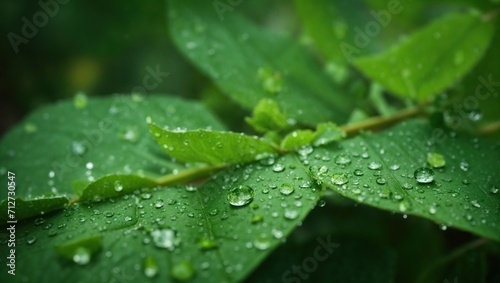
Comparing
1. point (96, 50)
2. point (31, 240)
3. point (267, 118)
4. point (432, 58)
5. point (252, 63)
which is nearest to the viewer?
point (31, 240)

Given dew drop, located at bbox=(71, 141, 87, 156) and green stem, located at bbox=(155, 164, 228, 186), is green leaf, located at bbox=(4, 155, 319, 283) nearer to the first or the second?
green stem, located at bbox=(155, 164, 228, 186)

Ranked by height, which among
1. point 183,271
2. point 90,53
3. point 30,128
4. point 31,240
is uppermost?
point 183,271

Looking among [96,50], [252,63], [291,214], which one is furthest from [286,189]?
[96,50]

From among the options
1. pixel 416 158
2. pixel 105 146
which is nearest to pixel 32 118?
pixel 105 146

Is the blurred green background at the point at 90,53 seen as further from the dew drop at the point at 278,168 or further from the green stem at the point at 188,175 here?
the dew drop at the point at 278,168

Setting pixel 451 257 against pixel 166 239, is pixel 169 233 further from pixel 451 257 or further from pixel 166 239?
pixel 451 257

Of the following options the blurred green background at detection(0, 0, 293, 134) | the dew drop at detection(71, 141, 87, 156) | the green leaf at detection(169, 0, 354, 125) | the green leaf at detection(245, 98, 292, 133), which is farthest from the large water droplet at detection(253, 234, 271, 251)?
the blurred green background at detection(0, 0, 293, 134)

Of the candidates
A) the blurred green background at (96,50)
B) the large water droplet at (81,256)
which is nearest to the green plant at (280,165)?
the large water droplet at (81,256)

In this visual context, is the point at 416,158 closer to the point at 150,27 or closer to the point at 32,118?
the point at 32,118
